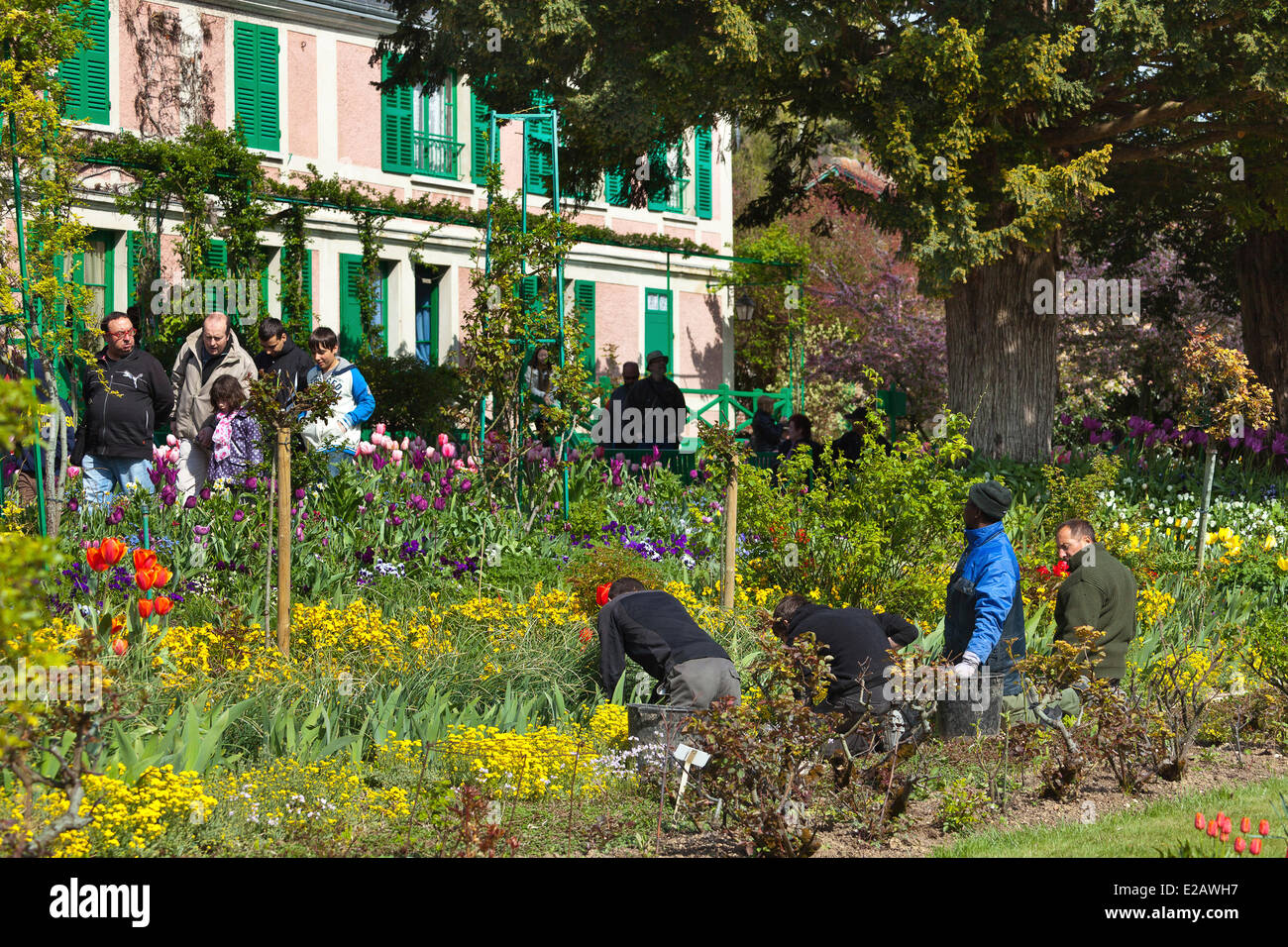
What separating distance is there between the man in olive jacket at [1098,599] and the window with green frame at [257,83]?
45.5 ft

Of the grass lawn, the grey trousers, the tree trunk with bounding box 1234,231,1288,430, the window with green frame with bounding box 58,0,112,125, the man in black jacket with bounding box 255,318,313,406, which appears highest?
the window with green frame with bounding box 58,0,112,125

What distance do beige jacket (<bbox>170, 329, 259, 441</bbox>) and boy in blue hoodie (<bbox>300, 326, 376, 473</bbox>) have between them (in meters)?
0.48

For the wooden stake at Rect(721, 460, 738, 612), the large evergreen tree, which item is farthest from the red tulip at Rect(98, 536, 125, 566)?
the large evergreen tree

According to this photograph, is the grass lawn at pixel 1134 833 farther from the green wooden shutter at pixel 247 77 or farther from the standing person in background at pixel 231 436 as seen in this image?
the green wooden shutter at pixel 247 77

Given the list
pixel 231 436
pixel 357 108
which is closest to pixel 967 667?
pixel 231 436

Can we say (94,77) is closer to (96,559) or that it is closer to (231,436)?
(231,436)

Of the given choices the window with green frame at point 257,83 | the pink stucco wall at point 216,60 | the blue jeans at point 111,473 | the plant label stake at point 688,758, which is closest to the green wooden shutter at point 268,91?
the window with green frame at point 257,83

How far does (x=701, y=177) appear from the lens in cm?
2364

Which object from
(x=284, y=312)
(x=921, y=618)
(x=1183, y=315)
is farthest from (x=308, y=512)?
(x=1183, y=315)

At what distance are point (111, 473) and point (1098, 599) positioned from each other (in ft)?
19.8

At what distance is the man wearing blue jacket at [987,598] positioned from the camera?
6336 millimetres

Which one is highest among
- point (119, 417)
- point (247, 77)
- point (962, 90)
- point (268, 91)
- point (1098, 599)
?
point (247, 77)

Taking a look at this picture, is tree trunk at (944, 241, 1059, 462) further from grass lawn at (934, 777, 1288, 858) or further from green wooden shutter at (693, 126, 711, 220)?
green wooden shutter at (693, 126, 711, 220)

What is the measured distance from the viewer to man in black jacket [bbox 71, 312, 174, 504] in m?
8.65
